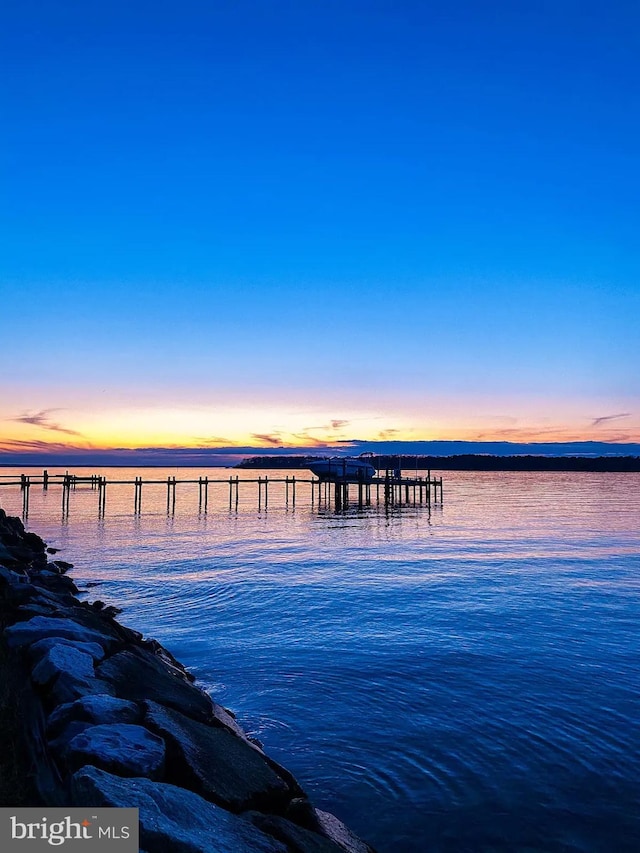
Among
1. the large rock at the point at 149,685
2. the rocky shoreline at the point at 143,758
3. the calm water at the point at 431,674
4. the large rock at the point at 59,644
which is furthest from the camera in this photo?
the large rock at the point at 59,644

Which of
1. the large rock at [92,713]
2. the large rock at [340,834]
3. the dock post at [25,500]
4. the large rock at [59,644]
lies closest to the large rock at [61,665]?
the large rock at [59,644]

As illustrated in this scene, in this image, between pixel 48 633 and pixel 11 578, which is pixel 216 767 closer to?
pixel 48 633

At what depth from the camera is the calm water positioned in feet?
25.0

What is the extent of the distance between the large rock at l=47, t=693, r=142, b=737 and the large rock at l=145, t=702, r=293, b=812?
Result: 0.23 meters

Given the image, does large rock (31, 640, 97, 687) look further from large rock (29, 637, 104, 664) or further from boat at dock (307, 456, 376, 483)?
boat at dock (307, 456, 376, 483)

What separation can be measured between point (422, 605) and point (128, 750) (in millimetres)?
14712

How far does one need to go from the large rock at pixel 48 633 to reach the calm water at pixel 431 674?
2858mm

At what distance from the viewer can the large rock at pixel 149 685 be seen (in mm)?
7973

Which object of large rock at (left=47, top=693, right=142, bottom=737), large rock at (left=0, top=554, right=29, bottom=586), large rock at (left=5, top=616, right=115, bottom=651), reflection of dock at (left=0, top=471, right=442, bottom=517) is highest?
large rock at (left=47, top=693, right=142, bottom=737)

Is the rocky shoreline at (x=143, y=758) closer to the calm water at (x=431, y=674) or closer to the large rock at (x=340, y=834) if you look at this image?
the large rock at (x=340, y=834)

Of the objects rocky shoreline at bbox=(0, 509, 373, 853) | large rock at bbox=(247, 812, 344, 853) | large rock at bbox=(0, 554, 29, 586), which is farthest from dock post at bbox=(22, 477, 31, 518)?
large rock at bbox=(247, 812, 344, 853)

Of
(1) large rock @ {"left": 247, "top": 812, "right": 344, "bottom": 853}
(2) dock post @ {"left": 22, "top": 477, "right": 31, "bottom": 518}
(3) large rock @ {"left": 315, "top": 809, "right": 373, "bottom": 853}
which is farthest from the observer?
(2) dock post @ {"left": 22, "top": 477, "right": 31, "bottom": 518}

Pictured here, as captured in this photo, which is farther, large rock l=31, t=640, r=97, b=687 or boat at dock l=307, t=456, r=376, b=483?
boat at dock l=307, t=456, r=376, b=483

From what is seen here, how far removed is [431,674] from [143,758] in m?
8.22
